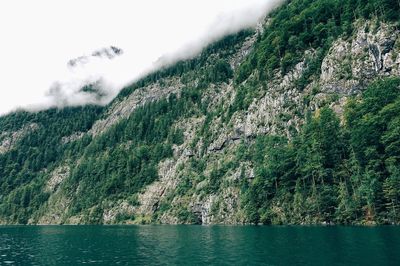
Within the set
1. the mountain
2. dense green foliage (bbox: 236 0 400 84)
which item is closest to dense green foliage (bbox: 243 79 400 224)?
the mountain

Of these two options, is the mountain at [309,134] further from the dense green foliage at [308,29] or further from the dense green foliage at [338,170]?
the dense green foliage at [308,29]

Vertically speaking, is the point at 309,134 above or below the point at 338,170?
above

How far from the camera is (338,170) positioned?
350 ft

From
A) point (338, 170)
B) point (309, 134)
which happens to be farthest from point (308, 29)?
point (338, 170)

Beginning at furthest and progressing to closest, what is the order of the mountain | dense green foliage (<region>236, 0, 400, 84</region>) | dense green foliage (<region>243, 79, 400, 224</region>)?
dense green foliage (<region>236, 0, 400, 84</region>) → the mountain → dense green foliage (<region>243, 79, 400, 224</region>)

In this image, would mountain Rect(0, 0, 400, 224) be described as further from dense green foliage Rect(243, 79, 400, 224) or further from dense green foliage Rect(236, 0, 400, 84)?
dense green foliage Rect(236, 0, 400, 84)

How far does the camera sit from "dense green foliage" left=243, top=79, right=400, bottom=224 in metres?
88.6

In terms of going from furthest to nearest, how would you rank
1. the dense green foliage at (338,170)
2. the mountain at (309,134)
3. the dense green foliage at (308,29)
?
the dense green foliage at (308,29) < the mountain at (309,134) < the dense green foliage at (338,170)

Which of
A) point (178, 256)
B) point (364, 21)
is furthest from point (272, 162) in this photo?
point (178, 256)

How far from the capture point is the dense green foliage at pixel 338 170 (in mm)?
88625

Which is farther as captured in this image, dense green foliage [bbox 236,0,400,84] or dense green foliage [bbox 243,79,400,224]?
dense green foliage [bbox 236,0,400,84]

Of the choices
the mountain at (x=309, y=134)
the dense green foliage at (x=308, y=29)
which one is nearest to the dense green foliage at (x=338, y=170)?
the mountain at (x=309, y=134)

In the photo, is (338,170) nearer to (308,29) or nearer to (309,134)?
(309,134)

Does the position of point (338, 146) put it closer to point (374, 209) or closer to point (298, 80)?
point (374, 209)
